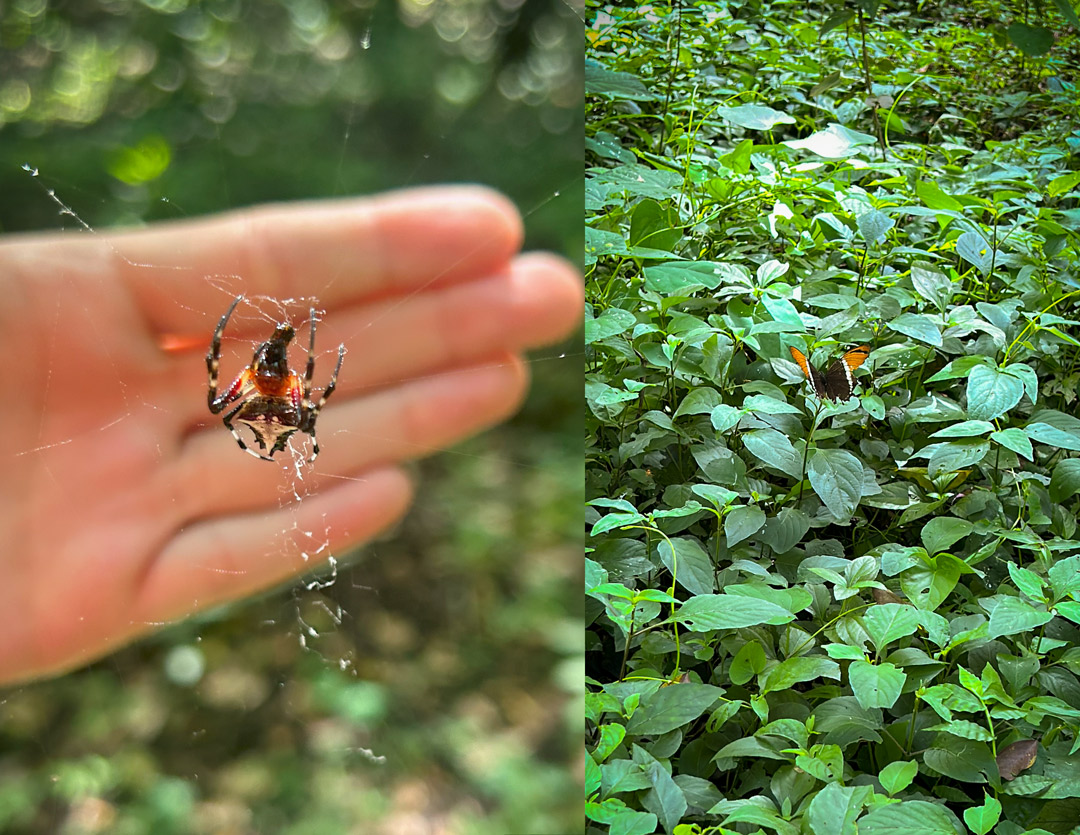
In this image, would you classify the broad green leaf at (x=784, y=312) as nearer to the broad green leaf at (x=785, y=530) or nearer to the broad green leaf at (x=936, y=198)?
the broad green leaf at (x=785, y=530)

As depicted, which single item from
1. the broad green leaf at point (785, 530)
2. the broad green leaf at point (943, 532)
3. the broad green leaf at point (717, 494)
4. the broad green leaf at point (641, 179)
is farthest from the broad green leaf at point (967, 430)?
the broad green leaf at point (641, 179)

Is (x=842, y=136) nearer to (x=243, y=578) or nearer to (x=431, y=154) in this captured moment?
(x=431, y=154)

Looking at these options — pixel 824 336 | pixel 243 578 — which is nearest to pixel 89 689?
pixel 243 578

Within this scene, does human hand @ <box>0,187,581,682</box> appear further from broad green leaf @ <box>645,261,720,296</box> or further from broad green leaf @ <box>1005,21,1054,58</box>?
broad green leaf @ <box>1005,21,1054,58</box>

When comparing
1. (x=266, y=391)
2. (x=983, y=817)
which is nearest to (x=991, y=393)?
(x=983, y=817)

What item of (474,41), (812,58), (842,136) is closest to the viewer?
(474,41)

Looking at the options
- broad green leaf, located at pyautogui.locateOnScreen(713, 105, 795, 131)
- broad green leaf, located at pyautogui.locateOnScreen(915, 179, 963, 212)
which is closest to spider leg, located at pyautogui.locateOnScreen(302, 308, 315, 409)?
broad green leaf, located at pyautogui.locateOnScreen(713, 105, 795, 131)

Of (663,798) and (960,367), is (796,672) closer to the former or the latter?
(663,798)
